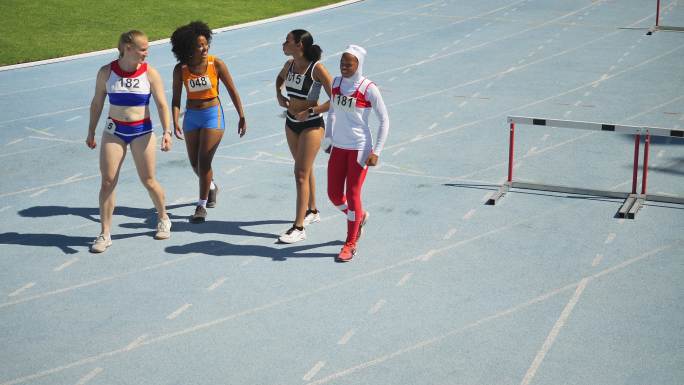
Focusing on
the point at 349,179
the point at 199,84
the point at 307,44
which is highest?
the point at 307,44

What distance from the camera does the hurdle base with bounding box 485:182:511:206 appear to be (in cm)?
993

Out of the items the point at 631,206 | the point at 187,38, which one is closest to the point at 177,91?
the point at 187,38

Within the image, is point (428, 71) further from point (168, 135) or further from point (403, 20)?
point (168, 135)

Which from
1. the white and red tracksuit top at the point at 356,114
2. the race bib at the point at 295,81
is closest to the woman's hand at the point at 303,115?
the race bib at the point at 295,81

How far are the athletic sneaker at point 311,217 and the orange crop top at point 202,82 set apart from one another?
5.06 ft

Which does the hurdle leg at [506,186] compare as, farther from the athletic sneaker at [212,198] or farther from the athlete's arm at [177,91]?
the athlete's arm at [177,91]

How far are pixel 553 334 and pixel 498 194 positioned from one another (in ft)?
11.0

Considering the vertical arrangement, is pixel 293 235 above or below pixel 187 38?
below

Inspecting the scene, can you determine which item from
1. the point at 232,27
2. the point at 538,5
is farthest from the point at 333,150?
the point at 538,5

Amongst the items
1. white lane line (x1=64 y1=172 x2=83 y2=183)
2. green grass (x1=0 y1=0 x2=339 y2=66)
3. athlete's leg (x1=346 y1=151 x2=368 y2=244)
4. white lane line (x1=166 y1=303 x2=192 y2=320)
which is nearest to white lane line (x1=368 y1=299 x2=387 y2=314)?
athlete's leg (x1=346 y1=151 x2=368 y2=244)

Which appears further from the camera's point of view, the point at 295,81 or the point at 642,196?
the point at 642,196

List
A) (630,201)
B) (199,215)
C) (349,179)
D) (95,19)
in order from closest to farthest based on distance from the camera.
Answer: (349,179), (199,215), (630,201), (95,19)

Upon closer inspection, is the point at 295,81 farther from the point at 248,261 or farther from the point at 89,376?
the point at 89,376

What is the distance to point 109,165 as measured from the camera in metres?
8.61
